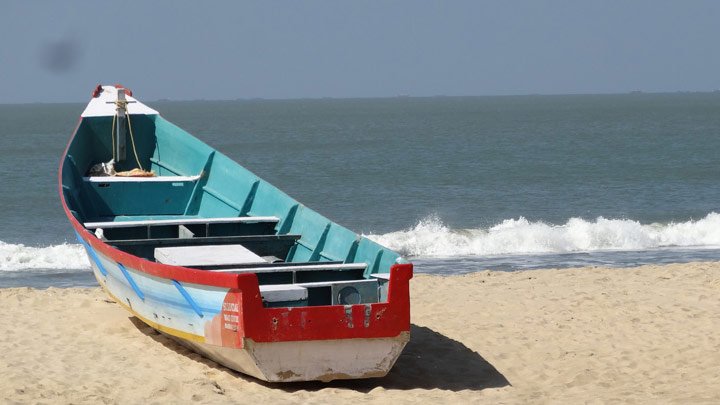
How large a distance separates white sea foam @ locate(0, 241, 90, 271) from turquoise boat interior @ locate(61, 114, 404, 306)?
183 inches

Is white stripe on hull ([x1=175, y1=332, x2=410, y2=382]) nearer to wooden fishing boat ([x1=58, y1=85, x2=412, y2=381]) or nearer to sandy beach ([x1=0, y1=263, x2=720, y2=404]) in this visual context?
wooden fishing boat ([x1=58, y1=85, x2=412, y2=381])

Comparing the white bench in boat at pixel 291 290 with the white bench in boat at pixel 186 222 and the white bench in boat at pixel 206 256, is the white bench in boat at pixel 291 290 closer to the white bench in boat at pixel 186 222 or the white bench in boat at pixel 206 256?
the white bench in boat at pixel 206 256

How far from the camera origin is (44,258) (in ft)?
66.1

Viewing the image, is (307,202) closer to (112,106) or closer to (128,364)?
(112,106)

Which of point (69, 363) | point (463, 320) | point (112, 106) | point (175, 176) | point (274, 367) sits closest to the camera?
point (274, 367)

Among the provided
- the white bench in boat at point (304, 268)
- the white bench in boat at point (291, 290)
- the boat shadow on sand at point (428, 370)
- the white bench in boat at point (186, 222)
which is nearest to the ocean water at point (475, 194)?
the white bench in boat at point (186, 222)

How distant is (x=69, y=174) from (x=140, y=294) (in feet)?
12.5

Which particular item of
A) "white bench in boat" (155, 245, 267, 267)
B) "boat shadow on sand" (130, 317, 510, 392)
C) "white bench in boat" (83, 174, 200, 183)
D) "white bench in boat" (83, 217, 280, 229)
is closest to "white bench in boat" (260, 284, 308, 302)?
"boat shadow on sand" (130, 317, 510, 392)

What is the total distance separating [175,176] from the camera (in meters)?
15.0

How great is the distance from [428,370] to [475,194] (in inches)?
927

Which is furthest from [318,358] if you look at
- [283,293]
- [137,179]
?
[137,179]

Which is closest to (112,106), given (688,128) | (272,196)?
(272,196)

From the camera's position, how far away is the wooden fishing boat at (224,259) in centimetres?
921

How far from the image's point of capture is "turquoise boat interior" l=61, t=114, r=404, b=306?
10.5m
